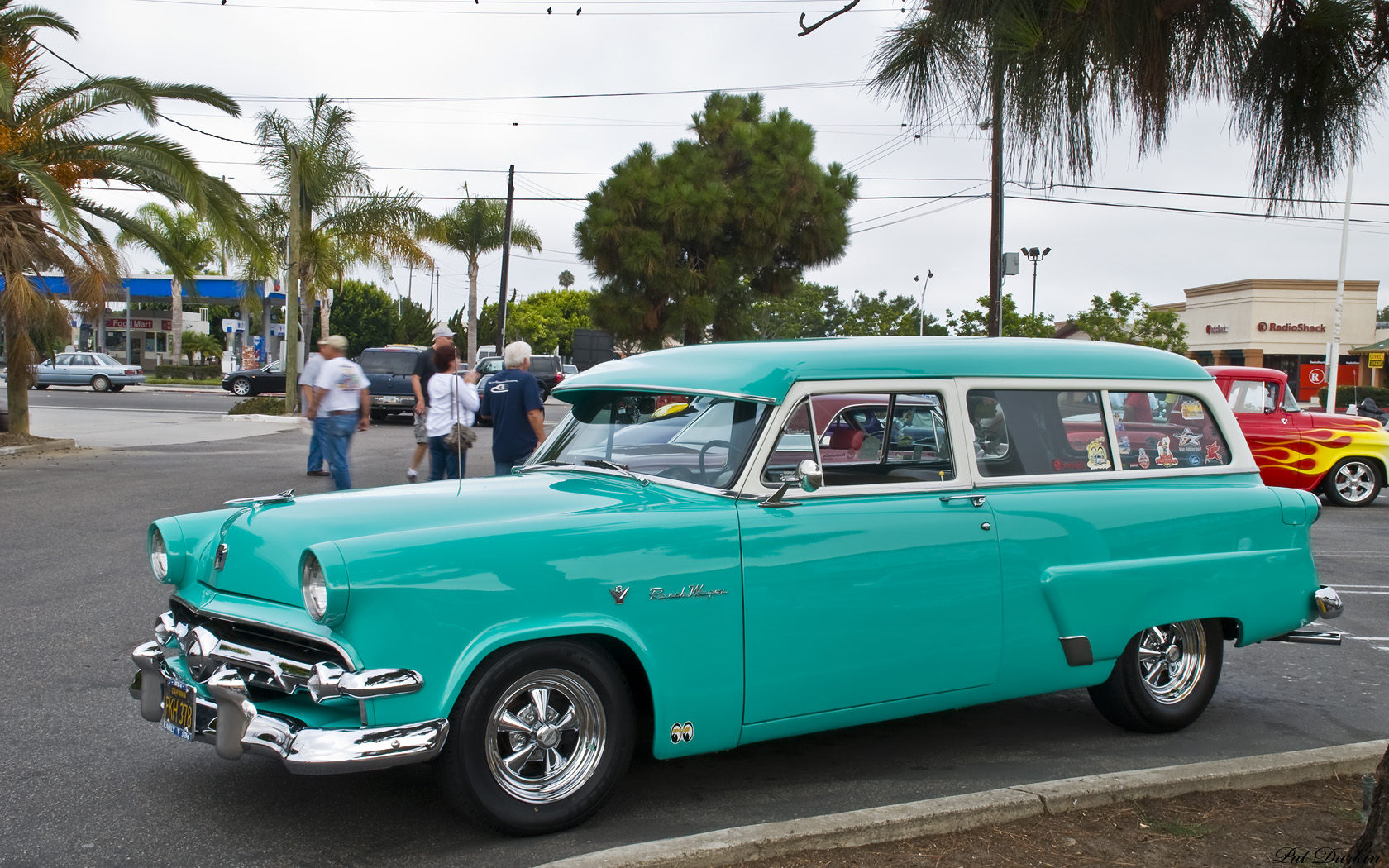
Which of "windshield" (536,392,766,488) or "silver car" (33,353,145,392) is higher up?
"windshield" (536,392,766,488)

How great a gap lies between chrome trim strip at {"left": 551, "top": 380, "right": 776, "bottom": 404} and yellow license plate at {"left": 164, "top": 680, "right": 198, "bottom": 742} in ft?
6.53

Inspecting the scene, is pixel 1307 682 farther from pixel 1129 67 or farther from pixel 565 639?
pixel 565 639

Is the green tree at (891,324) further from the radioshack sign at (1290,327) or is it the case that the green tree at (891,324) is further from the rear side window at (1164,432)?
the rear side window at (1164,432)

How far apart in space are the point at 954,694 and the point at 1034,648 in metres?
0.41

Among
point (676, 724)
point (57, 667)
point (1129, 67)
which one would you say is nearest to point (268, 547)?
point (676, 724)

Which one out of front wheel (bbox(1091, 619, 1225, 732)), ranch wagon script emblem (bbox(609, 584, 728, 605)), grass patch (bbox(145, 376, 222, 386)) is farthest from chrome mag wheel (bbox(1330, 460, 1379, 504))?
grass patch (bbox(145, 376, 222, 386))

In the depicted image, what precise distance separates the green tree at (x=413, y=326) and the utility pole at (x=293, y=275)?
3262 cm

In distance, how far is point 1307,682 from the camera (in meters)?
6.32

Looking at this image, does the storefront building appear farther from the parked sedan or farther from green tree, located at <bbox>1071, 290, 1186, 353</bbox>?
the parked sedan

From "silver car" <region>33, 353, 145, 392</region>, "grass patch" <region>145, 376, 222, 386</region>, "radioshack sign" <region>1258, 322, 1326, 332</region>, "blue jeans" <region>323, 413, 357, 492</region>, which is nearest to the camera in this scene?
"blue jeans" <region>323, 413, 357, 492</region>

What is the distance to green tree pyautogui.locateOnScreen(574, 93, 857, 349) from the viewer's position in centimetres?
3494

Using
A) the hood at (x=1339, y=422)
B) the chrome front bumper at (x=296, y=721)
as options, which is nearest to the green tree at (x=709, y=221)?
the hood at (x=1339, y=422)

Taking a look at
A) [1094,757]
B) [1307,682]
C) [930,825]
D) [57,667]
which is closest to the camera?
[930,825]

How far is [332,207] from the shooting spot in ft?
94.6
